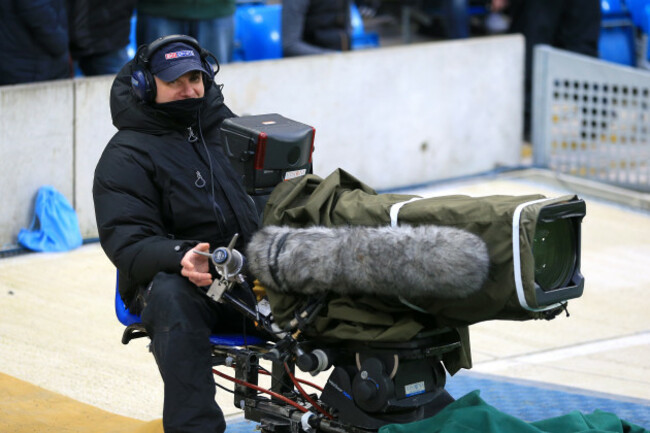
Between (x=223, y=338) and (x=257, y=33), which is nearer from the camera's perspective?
(x=223, y=338)

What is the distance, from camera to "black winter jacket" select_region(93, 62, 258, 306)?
416 cm

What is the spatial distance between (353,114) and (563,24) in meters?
3.33

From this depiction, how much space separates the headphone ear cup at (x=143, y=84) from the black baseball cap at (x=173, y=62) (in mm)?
33

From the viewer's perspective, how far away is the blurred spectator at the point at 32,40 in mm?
7156

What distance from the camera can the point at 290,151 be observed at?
163 inches

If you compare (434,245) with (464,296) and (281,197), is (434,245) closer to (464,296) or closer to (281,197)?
(464,296)

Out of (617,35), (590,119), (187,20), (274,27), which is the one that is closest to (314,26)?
(274,27)

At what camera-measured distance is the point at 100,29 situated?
7.68m

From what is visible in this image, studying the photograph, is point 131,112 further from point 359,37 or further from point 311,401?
point 359,37

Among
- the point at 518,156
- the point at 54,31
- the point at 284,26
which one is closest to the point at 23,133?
the point at 54,31

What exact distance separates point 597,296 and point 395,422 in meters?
3.52

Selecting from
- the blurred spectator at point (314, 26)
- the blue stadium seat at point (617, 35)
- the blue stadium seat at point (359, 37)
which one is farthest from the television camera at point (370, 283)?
the blue stadium seat at point (617, 35)

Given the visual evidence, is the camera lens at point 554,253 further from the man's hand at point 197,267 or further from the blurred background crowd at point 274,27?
the blurred background crowd at point 274,27

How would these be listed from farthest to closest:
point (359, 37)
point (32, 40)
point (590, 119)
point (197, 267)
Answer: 1. point (359, 37)
2. point (590, 119)
3. point (32, 40)
4. point (197, 267)
